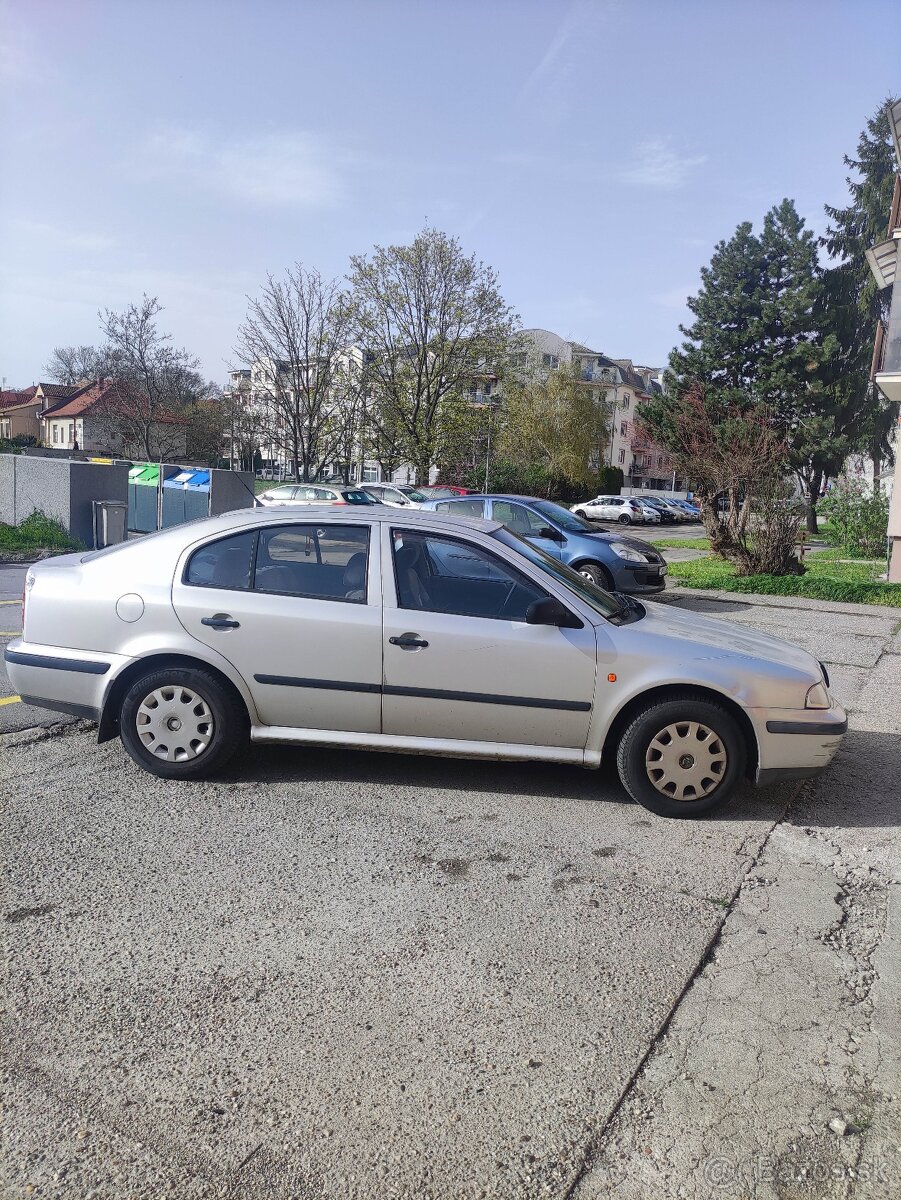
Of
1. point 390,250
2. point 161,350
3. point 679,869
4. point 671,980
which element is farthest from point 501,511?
point 161,350

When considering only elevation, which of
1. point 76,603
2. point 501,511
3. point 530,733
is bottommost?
point 530,733

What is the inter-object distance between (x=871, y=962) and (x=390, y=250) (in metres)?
33.9

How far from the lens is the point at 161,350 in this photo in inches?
1699

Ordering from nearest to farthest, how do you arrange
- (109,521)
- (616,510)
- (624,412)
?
(109,521)
(616,510)
(624,412)

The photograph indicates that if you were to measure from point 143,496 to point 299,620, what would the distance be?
16.5m

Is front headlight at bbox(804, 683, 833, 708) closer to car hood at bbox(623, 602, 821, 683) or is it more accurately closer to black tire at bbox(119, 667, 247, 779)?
car hood at bbox(623, 602, 821, 683)

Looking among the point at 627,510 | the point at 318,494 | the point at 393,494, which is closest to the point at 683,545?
the point at 393,494

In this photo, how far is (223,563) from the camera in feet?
15.9

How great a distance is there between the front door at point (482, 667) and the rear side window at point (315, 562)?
0.20 meters

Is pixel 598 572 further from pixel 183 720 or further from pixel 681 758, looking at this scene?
pixel 183 720

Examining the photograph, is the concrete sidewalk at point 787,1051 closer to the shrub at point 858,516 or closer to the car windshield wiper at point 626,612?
the car windshield wiper at point 626,612

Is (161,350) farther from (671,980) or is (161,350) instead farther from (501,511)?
(671,980)

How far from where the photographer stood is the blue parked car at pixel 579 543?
484 inches

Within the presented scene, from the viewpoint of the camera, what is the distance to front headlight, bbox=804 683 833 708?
452 cm
